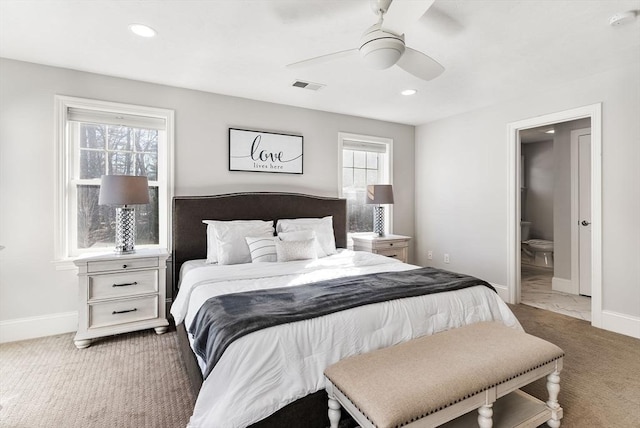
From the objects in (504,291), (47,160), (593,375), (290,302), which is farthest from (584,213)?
(47,160)

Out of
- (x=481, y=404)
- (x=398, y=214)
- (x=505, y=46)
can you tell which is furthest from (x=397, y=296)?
(x=398, y=214)

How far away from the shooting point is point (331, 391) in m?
1.55

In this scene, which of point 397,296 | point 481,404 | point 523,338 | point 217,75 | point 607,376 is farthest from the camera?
point 217,75

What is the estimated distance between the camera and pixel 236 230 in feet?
10.6

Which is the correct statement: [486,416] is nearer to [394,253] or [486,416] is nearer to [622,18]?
[622,18]

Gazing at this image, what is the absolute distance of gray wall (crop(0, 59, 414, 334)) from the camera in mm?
2859

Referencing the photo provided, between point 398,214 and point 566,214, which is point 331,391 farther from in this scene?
point 566,214

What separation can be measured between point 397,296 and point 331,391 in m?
0.68

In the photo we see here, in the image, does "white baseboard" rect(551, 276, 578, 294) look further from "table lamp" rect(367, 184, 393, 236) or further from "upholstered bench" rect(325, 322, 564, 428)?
"upholstered bench" rect(325, 322, 564, 428)

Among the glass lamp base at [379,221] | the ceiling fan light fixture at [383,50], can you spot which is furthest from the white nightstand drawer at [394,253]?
the ceiling fan light fixture at [383,50]

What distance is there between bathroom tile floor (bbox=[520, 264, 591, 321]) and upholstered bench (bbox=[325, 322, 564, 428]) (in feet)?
7.90

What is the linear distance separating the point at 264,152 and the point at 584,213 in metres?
4.20

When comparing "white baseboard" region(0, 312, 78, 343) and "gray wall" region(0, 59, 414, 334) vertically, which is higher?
"gray wall" region(0, 59, 414, 334)

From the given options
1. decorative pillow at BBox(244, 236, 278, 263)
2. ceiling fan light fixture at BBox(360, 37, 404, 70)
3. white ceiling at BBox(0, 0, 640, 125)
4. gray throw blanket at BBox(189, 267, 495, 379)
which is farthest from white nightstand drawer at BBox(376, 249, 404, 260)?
ceiling fan light fixture at BBox(360, 37, 404, 70)
